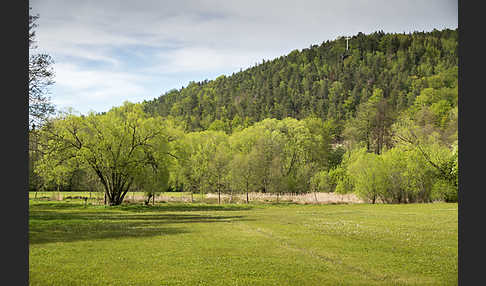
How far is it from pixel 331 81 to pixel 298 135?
A: 81971 millimetres

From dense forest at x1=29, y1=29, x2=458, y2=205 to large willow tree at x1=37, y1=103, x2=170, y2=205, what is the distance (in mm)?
133

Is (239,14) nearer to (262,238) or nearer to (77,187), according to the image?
(262,238)

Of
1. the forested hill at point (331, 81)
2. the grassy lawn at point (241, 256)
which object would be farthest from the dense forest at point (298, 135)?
the grassy lawn at point (241, 256)

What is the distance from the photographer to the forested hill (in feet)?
462

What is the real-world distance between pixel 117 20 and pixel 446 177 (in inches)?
2091

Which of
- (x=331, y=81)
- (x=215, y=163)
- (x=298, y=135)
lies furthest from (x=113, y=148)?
(x=331, y=81)

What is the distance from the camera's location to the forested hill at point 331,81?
141m

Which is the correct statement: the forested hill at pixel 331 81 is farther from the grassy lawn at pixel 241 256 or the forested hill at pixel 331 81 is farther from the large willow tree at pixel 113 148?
the grassy lawn at pixel 241 256

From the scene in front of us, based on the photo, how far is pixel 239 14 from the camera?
2445 centimetres

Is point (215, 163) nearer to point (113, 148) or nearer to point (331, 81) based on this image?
point (113, 148)

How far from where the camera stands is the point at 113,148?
51375mm

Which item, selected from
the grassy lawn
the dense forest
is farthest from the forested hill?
the grassy lawn

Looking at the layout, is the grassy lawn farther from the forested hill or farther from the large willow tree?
the forested hill
